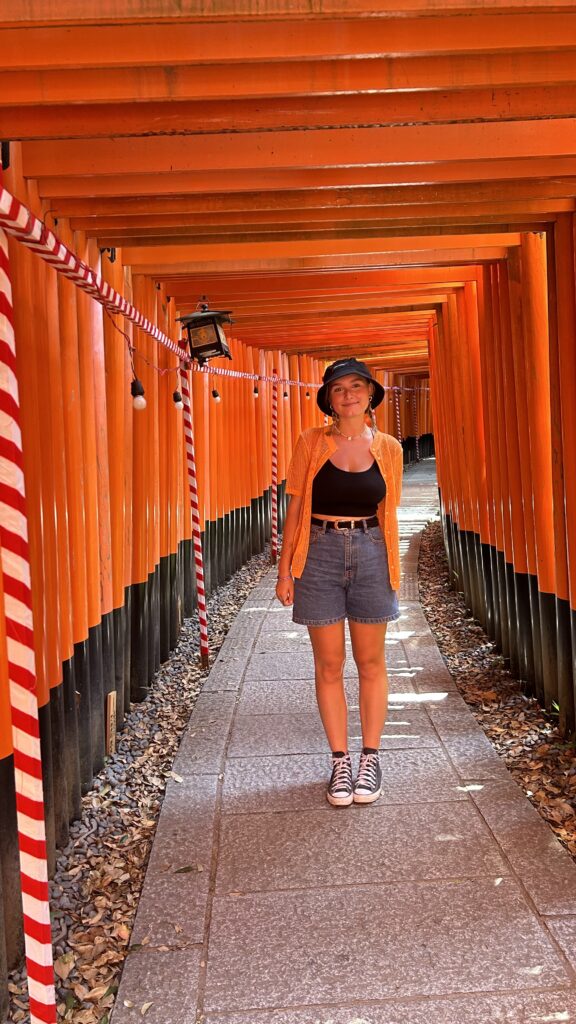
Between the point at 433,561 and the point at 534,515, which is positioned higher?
the point at 534,515

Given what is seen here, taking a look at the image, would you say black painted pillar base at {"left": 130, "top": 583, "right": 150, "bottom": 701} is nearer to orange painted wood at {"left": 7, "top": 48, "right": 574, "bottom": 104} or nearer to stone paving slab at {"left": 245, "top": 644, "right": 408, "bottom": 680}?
stone paving slab at {"left": 245, "top": 644, "right": 408, "bottom": 680}

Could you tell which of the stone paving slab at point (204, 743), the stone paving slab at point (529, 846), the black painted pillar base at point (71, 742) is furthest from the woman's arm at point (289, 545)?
the stone paving slab at point (529, 846)

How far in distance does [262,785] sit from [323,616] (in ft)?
3.26

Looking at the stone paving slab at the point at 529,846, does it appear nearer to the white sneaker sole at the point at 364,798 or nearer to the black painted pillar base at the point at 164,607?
the white sneaker sole at the point at 364,798

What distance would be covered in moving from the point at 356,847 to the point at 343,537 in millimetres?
1325

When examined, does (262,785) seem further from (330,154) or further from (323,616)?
(330,154)

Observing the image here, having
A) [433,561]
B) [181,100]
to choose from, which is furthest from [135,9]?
[433,561]

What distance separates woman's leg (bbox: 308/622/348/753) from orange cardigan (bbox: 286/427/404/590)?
30 cm

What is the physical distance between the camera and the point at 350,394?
4.09m

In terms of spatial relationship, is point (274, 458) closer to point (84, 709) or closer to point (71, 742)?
point (84, 709)

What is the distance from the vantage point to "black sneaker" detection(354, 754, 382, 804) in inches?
168

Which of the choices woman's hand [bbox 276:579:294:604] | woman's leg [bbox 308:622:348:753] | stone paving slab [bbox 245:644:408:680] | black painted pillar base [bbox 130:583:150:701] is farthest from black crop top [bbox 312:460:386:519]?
stone paving slab [bbox 245:644:408:680]

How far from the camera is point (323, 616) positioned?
13.8 feet

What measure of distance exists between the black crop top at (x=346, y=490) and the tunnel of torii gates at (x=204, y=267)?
1.19 meters
